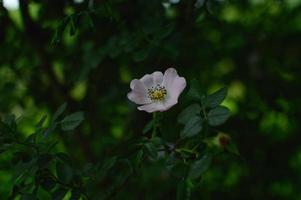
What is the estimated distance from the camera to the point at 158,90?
1.35m

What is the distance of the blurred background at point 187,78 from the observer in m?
1.89

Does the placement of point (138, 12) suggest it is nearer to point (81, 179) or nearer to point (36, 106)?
point (36, 106)

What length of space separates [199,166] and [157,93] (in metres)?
0.29

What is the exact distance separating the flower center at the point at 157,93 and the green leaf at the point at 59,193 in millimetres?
285

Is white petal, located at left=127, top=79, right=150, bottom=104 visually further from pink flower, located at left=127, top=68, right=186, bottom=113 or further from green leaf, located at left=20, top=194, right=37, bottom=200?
green leaf, located at left=20, top=194, right=37, bottom=200

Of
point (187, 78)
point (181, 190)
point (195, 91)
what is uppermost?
point (195, 91)

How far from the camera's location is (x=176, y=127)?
5.98ft

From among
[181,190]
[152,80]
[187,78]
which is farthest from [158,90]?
[187,78]

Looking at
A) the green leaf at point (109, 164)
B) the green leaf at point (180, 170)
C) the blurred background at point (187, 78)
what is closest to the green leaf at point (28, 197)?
the green leaf at point (109, 164)

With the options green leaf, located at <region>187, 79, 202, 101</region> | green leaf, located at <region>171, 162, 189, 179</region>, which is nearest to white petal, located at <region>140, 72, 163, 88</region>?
green leaf, located at <region>187, 79, 202, 101</region>

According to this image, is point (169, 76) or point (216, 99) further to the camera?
point (169, 76)

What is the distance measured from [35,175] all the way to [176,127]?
0.74 m

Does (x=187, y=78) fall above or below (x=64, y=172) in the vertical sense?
below

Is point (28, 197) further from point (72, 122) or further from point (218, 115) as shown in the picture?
point (218, 115)
